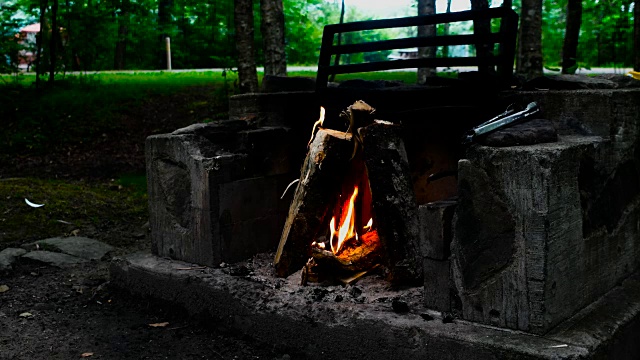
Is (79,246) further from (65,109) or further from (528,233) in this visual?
(65,109)

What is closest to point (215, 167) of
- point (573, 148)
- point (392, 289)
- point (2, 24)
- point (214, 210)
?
point (214, 210)

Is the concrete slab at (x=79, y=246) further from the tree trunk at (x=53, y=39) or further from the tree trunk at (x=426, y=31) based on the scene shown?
the tree trunk at (x=53, y=39)

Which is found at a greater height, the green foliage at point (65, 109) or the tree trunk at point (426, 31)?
the tree trunk at point (426, 31)

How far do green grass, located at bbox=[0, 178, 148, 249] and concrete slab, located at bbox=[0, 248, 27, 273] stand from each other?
1.20 feet

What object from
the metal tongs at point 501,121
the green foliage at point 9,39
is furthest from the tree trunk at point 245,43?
the metal tongs at point 501,121

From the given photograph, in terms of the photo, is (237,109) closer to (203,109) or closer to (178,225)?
(178,225)

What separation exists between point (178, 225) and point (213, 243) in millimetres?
362

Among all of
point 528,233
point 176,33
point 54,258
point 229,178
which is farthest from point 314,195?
point 176,33

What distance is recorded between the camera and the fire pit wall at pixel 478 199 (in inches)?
127

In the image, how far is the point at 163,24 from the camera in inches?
832

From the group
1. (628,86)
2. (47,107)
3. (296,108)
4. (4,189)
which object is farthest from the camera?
(47,107)

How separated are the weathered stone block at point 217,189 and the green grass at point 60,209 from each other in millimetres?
2094

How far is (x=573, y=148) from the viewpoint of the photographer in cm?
334

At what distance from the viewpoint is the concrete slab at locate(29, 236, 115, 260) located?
6219 millimetres
